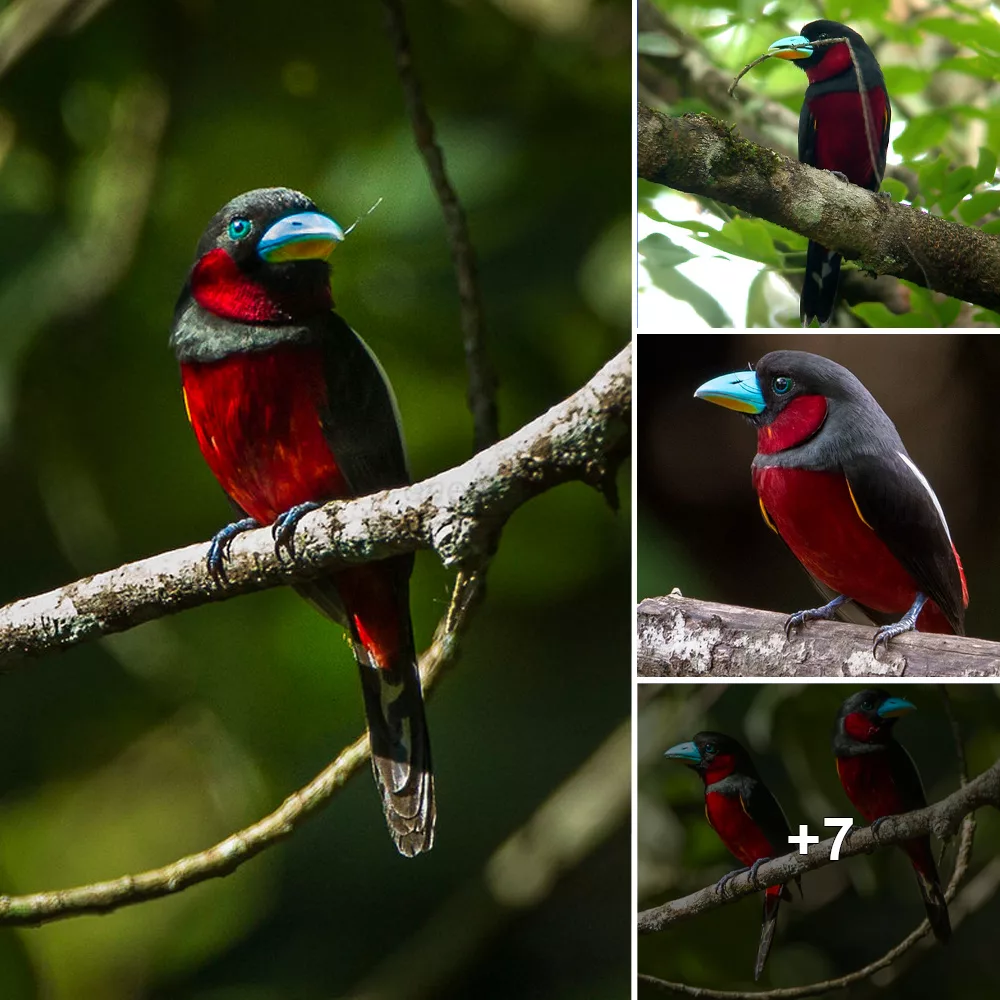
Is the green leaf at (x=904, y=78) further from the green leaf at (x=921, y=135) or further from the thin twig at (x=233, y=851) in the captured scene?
the thin twig at (x=233, y=851)

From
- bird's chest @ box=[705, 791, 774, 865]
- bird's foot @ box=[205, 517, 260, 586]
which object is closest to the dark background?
bird's chest @ box=[705, 791, 774, 865]

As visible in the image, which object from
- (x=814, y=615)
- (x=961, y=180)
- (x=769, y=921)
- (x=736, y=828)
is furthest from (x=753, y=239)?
(x=769, y=921)

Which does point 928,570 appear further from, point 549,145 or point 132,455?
point 132,455

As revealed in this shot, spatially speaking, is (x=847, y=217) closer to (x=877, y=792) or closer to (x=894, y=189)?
(x=894, y=189)

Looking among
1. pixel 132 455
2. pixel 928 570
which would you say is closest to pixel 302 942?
pixel 132 455

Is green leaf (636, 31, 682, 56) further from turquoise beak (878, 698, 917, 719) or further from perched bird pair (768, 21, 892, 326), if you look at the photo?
turquoise beak (878, 698, 917, 719)

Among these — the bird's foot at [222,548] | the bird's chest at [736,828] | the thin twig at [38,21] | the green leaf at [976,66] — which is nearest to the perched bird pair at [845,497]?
the bird's chest at [736,828]

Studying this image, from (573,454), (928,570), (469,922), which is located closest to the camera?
(573,454)
